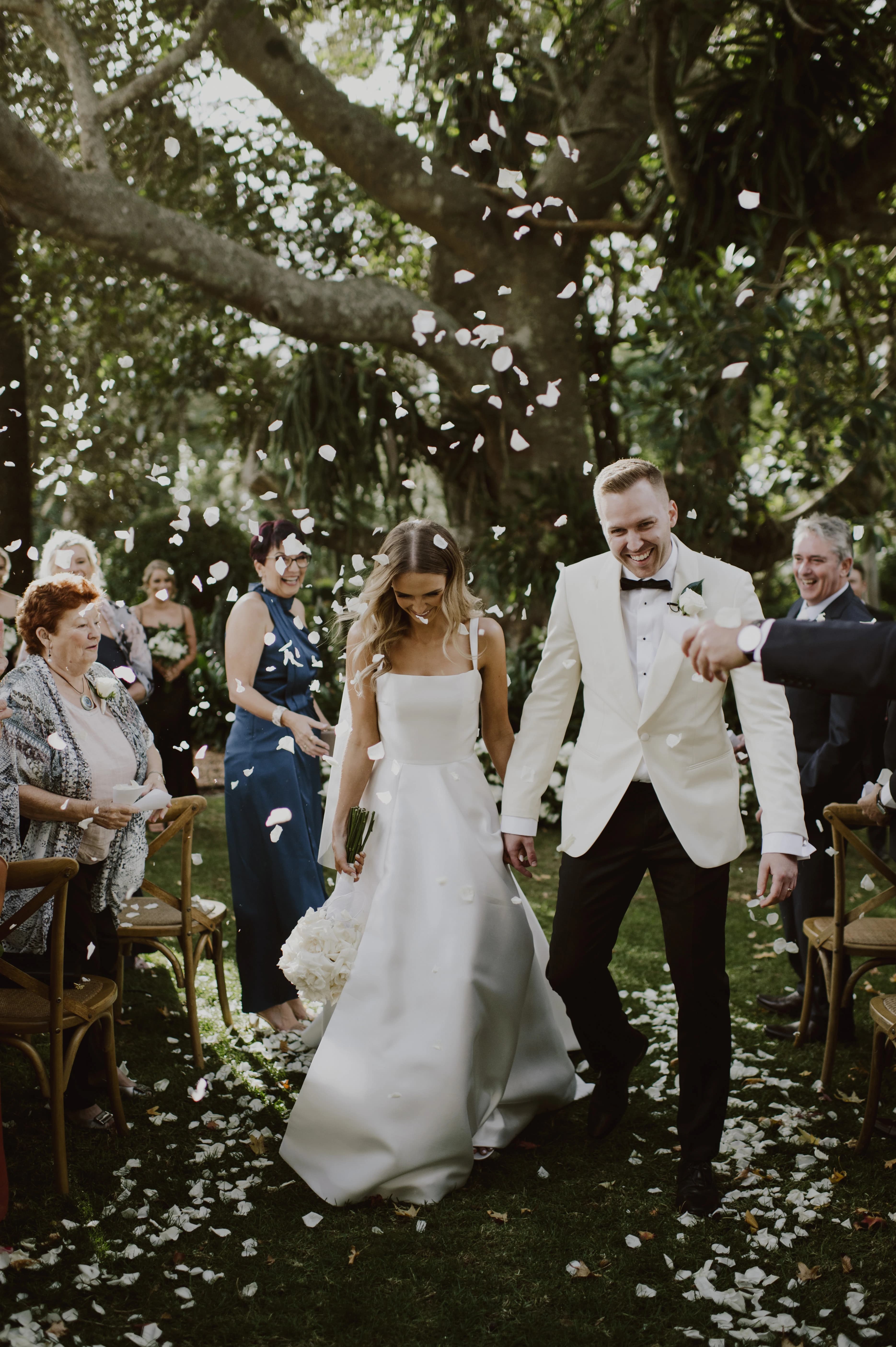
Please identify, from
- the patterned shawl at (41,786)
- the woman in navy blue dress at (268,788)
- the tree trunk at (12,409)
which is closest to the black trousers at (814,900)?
the woman in navy blue dress at (268,788)

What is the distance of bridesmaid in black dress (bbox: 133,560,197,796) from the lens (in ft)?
22.1

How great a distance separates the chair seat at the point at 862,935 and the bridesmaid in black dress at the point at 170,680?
169 inches

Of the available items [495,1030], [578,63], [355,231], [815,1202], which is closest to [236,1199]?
[495,1030]

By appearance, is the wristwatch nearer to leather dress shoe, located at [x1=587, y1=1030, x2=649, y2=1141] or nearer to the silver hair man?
leather dress shoe, located at [x1=587, y1=1030, x2=649, y2=1141]

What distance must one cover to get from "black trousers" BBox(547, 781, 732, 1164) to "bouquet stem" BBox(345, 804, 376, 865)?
0.62 metres

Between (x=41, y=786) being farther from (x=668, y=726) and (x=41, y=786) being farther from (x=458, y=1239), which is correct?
(x=668, y=726)

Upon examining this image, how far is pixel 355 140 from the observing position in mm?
7406

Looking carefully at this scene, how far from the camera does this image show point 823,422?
7.32m

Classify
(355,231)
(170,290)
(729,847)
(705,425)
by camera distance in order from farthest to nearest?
(355,231) → (170,290) → (705,425) → (729,847)

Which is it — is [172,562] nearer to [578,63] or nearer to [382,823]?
[578,63]

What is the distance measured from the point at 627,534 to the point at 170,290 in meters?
7.65

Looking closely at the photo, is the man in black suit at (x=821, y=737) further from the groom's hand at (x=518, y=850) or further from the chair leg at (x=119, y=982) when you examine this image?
the chair leg at (x=119, y=982)

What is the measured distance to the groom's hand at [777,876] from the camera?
2525 mm

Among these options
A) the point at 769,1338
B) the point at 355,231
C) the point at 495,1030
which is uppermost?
the point at 355,231
